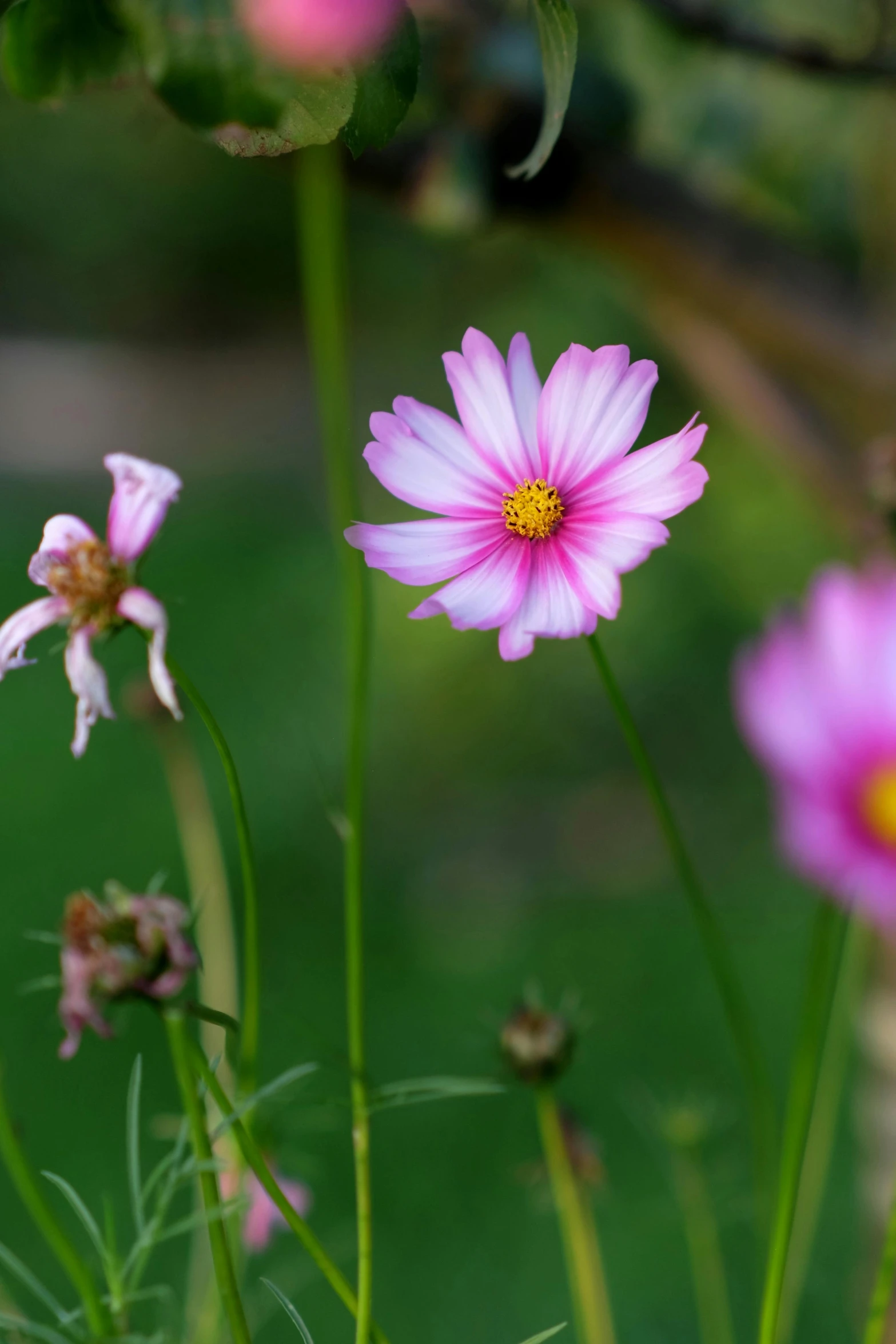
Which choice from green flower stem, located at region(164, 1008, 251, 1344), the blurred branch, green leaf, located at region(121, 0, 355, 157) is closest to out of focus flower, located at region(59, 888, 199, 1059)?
green flower stem, located at region(164, 1008, 251, 1344)

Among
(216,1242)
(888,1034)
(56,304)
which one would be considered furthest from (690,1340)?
(56,304)

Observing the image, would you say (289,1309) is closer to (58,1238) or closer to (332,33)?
(58,1238)

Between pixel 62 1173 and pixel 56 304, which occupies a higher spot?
pixel 56 304

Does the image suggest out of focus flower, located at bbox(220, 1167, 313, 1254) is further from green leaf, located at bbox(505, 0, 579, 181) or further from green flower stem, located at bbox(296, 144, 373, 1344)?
green leaf, located at bbox(505, 0, 579, 181)

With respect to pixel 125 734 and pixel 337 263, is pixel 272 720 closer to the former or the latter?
pixel 125 734

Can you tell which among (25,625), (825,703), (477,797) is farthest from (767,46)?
(477,797)
